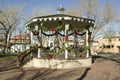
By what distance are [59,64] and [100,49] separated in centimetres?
5877

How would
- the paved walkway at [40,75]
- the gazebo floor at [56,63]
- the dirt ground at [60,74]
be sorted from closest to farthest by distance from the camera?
the paved walkway at [40,75]
the dirt ground at [60,74]
the gazebo floor at [56,63]

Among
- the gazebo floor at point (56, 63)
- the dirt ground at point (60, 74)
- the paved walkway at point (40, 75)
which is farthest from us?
the gazebo floor at point (56, 63)

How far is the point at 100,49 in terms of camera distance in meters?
72.4

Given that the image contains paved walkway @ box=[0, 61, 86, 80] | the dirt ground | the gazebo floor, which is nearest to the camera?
paved walkway @ box=[0, 61, 86, 80]

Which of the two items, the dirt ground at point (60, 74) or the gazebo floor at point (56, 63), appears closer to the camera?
the dirt ground at point (60, 74)

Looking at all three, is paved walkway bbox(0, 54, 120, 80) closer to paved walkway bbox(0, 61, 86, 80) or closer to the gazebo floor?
paved walkway bbox(0, 61, 86, 80)

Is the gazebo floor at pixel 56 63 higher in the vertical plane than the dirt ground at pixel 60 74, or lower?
higher

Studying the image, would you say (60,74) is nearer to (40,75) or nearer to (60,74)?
(60,74)

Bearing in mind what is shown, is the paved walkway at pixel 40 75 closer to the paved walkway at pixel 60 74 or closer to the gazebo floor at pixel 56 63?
the paved walkway at pixel 60 74

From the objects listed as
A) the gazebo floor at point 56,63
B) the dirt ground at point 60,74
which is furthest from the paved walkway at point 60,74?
the gazebo floor at point 56,63

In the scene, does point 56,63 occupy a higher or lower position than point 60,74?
higher

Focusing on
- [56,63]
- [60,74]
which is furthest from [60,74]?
[56,63]

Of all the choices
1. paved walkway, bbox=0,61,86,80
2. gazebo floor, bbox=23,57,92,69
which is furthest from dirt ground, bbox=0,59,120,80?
gazebo floor, bbox=23,57,92,69

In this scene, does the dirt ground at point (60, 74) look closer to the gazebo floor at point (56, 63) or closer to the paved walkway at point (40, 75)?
the paved walkway at point (40, 75)
